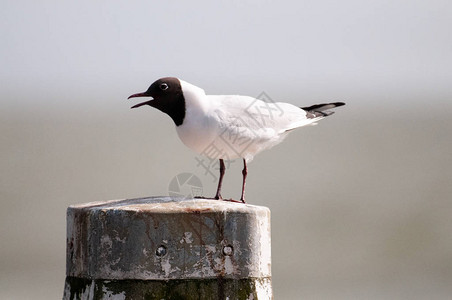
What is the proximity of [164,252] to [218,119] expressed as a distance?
227cm

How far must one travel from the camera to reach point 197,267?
526cm

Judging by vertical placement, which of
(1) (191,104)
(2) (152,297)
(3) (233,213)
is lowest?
(2) (152,297)

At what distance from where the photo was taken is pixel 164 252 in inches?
206

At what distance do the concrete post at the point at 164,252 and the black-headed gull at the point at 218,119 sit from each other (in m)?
1.87

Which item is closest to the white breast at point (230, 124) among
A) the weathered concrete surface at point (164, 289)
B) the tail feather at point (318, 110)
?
the tail feather at point (318, 110)

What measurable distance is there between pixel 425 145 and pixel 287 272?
19.6m

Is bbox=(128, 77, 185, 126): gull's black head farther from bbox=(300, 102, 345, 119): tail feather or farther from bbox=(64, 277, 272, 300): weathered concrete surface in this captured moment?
bbox=(64, 277, 272, 300): weathered concrete surface

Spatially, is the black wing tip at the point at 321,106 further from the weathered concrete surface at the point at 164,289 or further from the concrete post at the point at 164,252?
the weathered concrete surface at the point at 164,289

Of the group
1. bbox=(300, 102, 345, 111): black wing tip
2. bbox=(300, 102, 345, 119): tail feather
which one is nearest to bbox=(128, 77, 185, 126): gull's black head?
bbox=(300, 102, 345, 119): tail feather

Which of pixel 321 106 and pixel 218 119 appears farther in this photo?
pixel 321 106

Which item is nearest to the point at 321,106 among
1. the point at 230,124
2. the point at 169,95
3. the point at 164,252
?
the point at 230,124

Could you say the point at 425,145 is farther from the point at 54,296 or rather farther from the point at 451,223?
the point at 54,296

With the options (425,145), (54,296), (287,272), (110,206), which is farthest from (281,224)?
(110,206)

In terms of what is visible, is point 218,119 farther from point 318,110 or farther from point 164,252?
point 164,252
